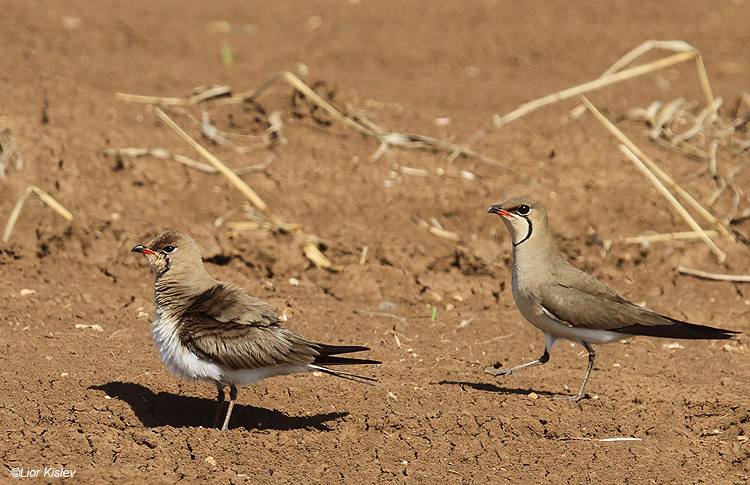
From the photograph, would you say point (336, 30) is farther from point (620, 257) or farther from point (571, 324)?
point (571, 324)

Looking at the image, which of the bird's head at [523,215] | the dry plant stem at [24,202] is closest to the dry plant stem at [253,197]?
the dry plant stem at [24,202]

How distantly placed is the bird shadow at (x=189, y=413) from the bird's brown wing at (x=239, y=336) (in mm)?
581

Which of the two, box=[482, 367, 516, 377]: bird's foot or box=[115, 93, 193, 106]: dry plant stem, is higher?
box=[115, 93, 193, 106]: dry plant stem

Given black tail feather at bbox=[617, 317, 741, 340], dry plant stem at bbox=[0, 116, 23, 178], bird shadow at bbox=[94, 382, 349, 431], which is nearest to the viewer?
bird shadow at bbox=[94, 382, 349, 431]

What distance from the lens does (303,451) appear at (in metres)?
4.91

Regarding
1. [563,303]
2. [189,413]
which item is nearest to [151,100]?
[189,413]

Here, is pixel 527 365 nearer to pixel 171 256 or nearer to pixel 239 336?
pixel 239 336

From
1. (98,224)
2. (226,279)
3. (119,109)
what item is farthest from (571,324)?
(119,109)

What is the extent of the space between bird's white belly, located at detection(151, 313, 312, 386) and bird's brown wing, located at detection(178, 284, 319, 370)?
0.05 m

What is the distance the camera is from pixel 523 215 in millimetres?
6059

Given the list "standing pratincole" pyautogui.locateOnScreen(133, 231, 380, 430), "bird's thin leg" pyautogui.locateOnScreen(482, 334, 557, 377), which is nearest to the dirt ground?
"bird's thin leg" pyautogui.locateOnScreen(482, 334, 557, 377)

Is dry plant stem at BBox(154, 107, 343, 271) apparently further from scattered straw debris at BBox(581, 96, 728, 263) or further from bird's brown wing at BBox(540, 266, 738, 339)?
scattered straw debris at BBox(581, 96, 728, 263)

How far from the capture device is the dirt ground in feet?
16.3

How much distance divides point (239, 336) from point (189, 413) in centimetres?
92
